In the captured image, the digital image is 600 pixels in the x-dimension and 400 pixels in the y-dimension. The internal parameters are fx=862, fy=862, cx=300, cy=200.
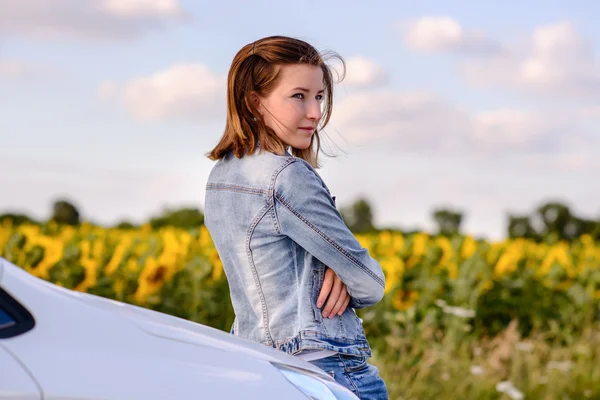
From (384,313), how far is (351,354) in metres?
4.10

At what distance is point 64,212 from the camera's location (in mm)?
14562

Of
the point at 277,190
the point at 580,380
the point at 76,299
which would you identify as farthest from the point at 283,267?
the point at 580,380

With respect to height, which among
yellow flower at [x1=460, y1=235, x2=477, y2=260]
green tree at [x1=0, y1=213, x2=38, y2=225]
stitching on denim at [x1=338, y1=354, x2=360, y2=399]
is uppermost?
stitching on denim at [x1=338, y1=354, x2=360, y2=399]

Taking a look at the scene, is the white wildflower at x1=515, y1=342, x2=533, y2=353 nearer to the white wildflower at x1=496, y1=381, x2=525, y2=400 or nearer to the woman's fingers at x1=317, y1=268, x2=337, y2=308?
the white wildflower at x1=496, y1=381, x2=525, y2=400

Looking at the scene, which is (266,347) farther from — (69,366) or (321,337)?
(69,366)

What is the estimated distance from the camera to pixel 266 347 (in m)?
2.68

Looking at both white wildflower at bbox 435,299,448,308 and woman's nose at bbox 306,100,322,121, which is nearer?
woman's nose at bbox 306,100,322,121

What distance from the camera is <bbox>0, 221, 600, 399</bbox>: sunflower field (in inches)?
255

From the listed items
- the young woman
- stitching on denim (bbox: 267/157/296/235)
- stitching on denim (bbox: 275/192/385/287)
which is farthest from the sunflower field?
stitching on denim (bbox: 267/157/296/235)

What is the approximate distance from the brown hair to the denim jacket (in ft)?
0.24

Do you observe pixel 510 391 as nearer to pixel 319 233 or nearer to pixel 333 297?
pixel 333 297

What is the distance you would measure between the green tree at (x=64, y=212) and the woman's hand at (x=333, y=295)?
1229 cm

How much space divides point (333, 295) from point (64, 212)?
490 inches

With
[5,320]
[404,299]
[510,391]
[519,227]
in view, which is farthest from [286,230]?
[519,227]
